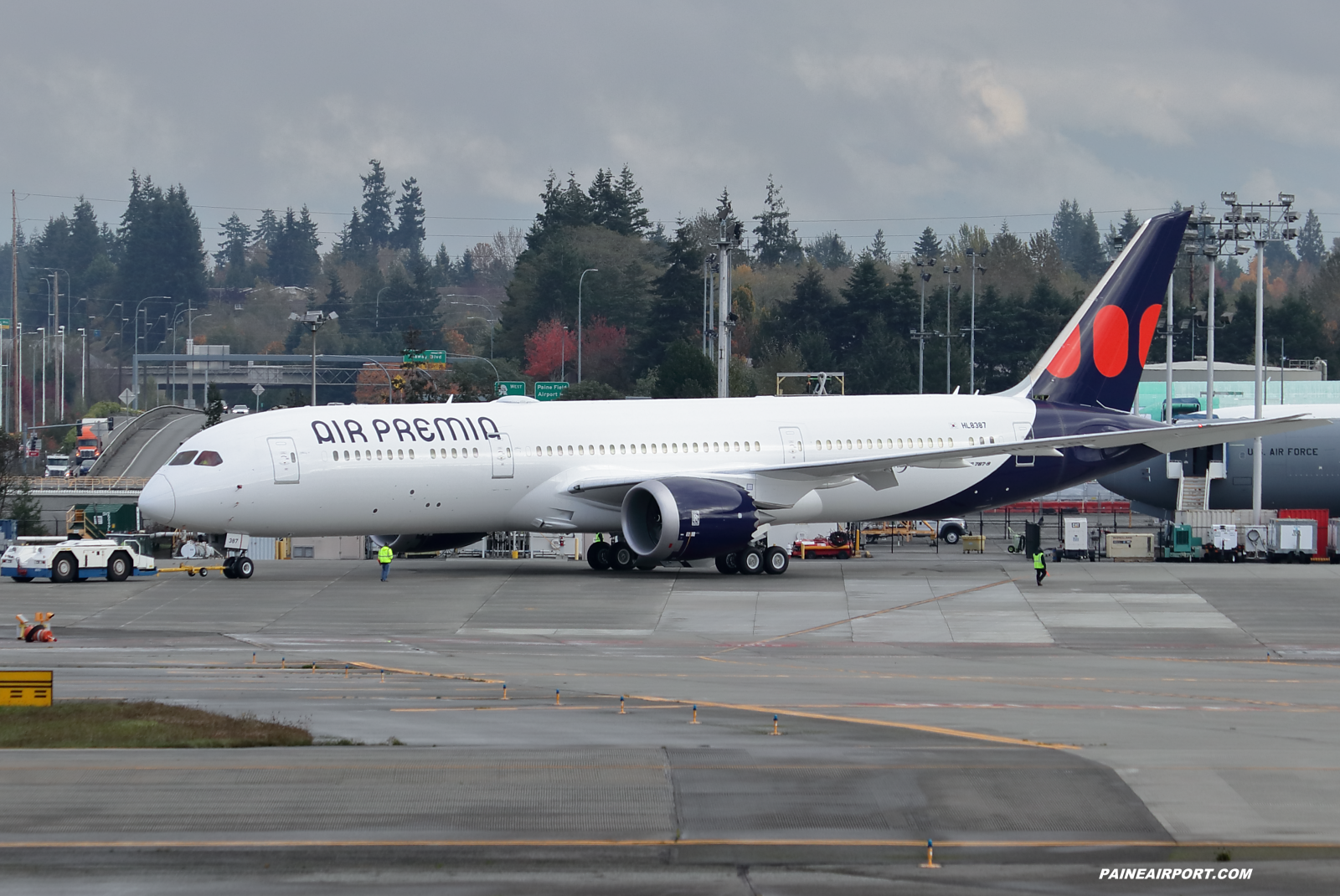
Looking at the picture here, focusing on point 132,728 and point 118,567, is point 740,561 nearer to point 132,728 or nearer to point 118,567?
point 118,567

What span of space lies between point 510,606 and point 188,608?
23.4ft

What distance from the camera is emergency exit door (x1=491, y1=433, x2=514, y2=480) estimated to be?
3950 cm

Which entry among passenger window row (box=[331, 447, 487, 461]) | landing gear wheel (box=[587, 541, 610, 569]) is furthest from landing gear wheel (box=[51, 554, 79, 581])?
landing gear wheel (box=[587, 541, 610, 569])

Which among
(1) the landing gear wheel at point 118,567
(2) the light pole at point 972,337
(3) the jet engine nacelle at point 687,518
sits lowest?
(1) the landing gear wheel at point 118,567

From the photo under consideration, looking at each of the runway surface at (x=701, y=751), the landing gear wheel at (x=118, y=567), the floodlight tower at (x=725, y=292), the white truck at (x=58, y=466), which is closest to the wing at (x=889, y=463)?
the runway surface at (x=701, y=751)

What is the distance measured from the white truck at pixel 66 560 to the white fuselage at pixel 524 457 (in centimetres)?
400

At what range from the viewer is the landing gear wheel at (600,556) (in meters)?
43.0

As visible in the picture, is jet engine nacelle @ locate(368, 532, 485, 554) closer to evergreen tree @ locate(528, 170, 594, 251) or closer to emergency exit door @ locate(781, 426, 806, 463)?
emergency exit door @ locate(781, 426, 806, 463)

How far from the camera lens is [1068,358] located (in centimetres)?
4506

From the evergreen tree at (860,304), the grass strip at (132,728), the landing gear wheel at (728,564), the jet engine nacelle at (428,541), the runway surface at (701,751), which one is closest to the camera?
the runway surface at (701,751)

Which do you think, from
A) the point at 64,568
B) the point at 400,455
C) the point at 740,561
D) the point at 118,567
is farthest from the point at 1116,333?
the point at 64,568

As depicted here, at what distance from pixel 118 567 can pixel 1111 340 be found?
93.8ft

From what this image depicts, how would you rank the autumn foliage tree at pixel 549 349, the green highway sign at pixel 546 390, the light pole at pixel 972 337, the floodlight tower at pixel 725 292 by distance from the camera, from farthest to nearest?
the autumn foliage tree at pixel 549 349
the light pole at pixel 972 337
the green highway sign at pixel 546 390
the floodlight tower at pixel 725 292

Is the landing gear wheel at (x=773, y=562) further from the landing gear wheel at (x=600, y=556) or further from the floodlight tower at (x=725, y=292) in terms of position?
the floodlight tower at (x=725, y=292)
